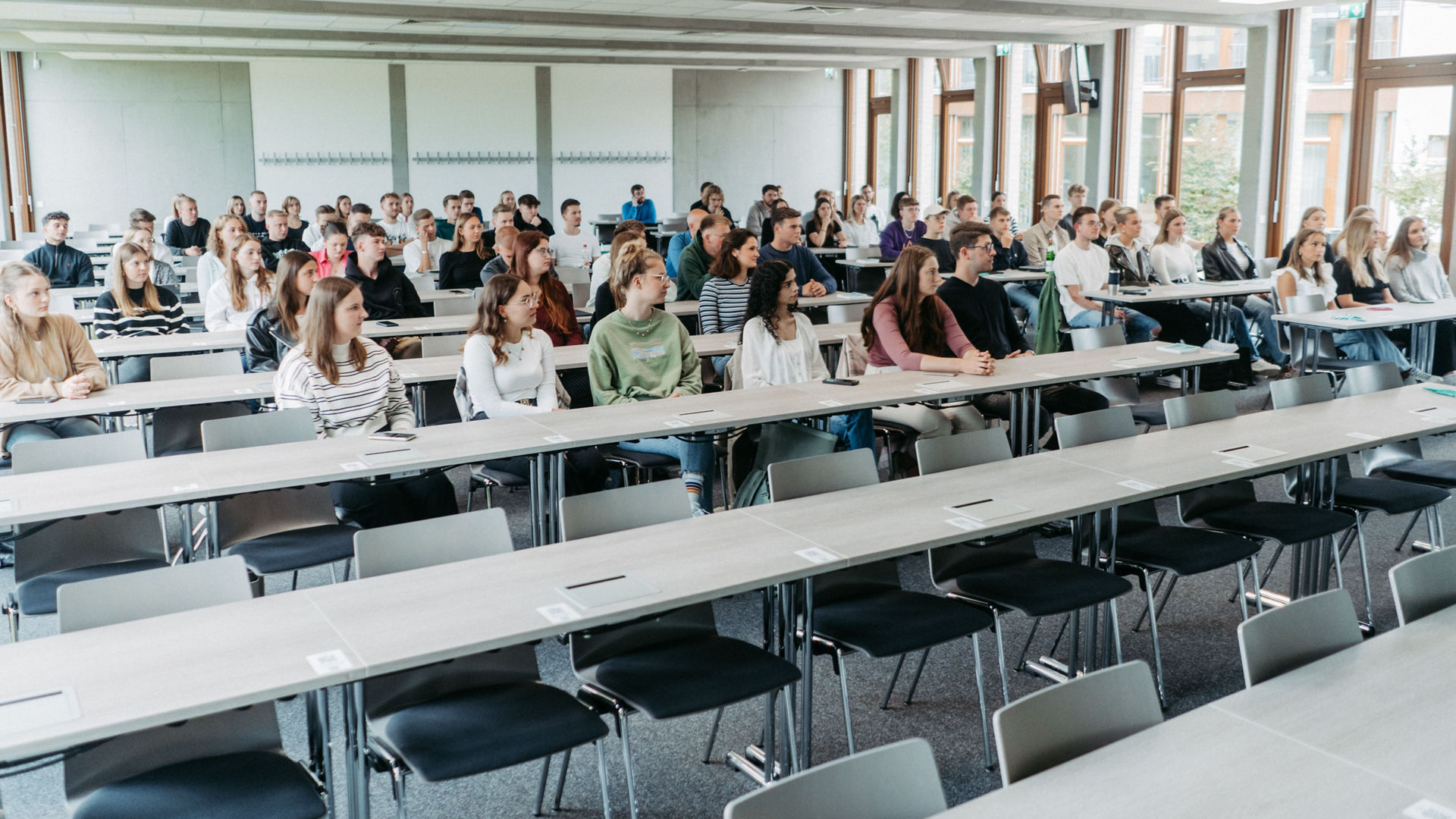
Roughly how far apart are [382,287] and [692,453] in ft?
10.9

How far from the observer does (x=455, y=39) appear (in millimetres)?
14477

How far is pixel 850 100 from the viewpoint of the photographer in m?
21.2

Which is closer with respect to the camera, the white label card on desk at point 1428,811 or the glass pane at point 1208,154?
the white label card on desk at point 1428,811

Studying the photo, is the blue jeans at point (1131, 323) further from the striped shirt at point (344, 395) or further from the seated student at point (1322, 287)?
the striped shirt at point (344, 395)

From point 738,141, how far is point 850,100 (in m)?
2.22

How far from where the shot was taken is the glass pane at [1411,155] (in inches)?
438

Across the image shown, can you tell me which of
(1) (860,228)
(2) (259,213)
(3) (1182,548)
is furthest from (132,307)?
(1) (860,228)

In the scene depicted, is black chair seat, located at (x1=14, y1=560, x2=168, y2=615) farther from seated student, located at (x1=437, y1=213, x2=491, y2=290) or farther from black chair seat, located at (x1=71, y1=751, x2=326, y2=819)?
seated student, located at (x1=437, y1=213, x2=491, y2=290)

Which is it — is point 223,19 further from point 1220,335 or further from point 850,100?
point 850,100

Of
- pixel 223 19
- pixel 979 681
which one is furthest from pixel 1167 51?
pixel 979 681

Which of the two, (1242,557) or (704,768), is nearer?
(704,768)

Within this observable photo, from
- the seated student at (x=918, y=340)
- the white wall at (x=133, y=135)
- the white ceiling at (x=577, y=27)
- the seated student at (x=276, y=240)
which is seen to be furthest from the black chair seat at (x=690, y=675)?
the white wall at (x=133, y=135)

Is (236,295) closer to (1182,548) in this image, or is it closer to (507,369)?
Answer: (507,369)

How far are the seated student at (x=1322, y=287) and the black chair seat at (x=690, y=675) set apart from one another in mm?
6414
